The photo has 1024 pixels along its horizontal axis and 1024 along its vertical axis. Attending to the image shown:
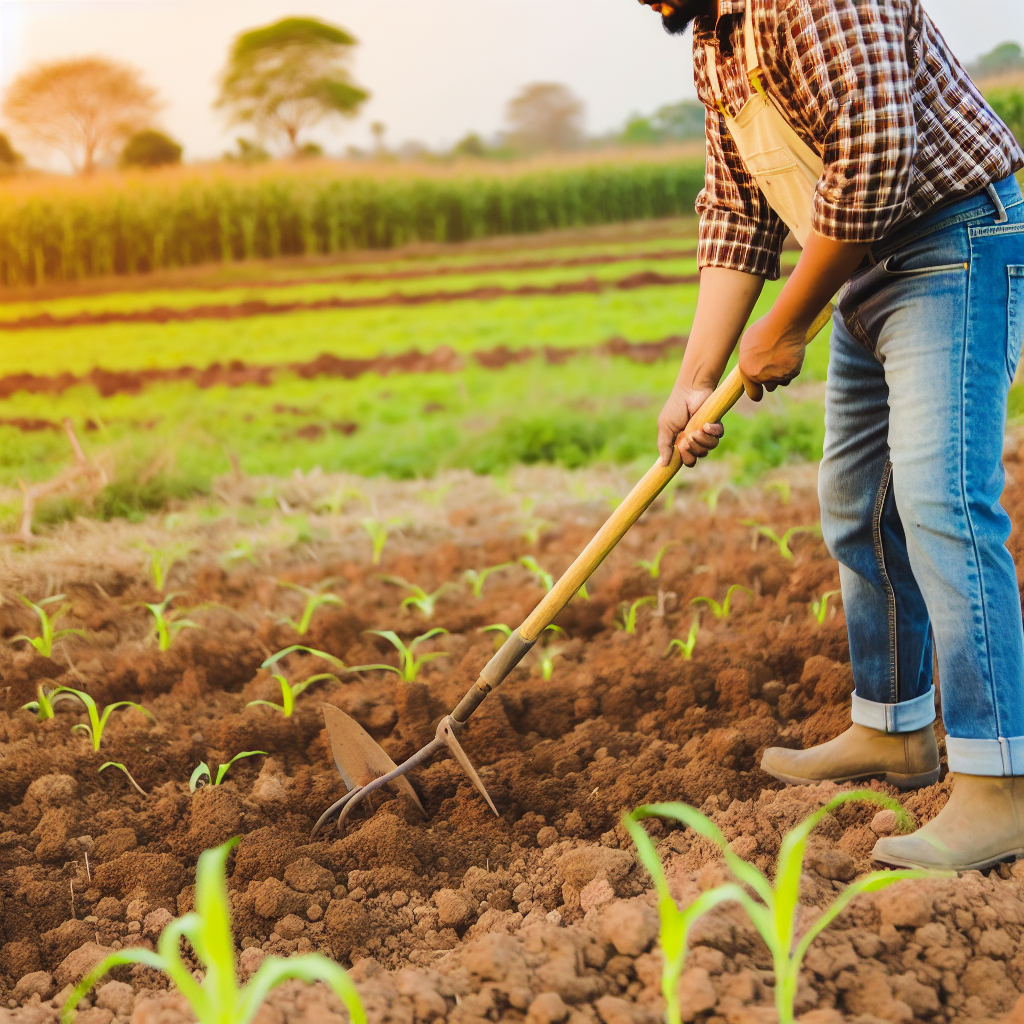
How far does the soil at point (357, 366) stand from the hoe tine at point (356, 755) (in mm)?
3723

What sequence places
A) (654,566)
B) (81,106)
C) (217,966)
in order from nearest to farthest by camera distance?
(217,966)
(654,566)
(81,106)

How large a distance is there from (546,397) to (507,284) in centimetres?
84

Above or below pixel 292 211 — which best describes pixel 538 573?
below

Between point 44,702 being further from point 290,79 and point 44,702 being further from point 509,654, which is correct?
point 290,79

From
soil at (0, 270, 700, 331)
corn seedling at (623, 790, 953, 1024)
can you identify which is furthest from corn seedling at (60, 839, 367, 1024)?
soil at (0, 270, 700, 331)

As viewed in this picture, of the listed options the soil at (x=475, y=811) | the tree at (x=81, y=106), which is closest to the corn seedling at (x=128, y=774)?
the soil at (x=475, y=811)

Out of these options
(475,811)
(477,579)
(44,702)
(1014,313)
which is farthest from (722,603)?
(44,702)

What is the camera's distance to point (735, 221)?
182cm

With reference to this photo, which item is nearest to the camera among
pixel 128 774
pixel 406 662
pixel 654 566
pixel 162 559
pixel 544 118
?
pixel 128 774

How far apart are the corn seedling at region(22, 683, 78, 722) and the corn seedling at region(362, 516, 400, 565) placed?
1279 mm

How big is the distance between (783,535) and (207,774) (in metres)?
2.24

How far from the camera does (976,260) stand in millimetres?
1438

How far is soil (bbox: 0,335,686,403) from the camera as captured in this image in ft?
16.9

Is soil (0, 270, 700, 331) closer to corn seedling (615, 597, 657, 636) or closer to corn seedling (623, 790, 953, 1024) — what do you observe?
corn seedling (615, 597, 657, 636)
